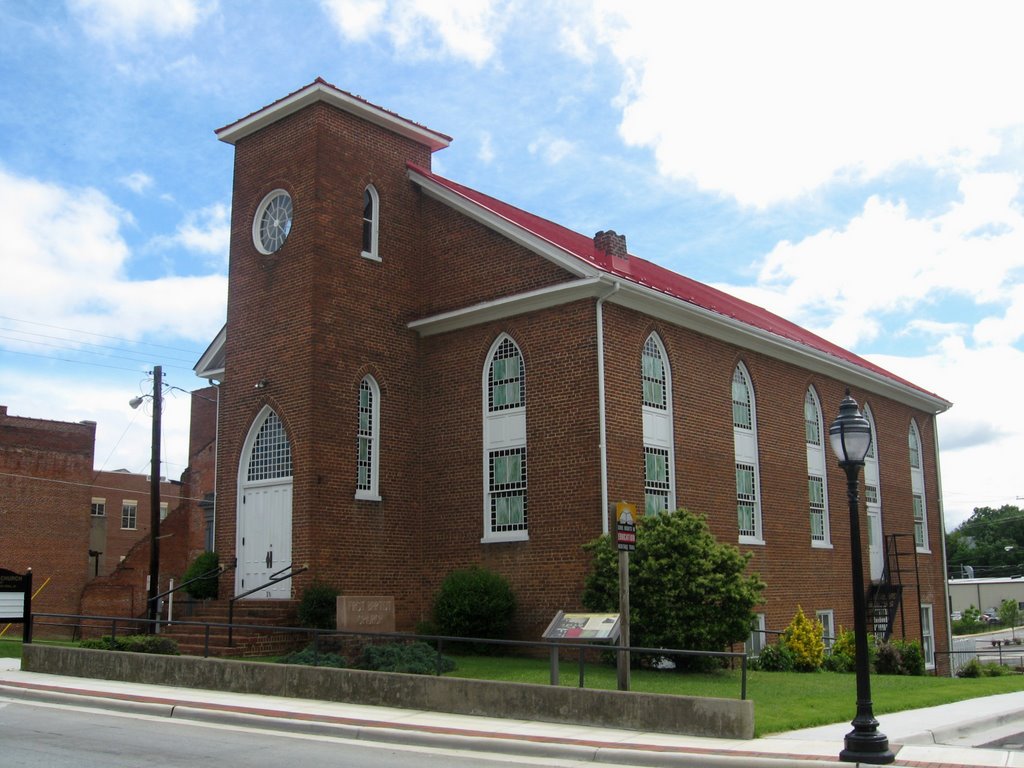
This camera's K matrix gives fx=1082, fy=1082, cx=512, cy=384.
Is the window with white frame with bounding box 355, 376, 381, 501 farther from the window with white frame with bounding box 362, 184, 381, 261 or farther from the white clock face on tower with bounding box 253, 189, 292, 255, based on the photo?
the white clock face on tower with bounding box 253, 189, 292, 255

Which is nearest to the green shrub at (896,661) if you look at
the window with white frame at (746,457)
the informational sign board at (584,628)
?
the window with white frame at (746,457)

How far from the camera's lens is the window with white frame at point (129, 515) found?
5844 cm

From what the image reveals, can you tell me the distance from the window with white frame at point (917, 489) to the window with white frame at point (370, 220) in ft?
62.6

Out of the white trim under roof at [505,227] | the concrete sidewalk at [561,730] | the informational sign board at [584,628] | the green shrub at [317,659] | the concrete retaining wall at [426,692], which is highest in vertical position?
the white trim under roof at [505,227]

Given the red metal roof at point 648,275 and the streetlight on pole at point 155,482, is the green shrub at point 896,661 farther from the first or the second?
the streetlight on pole at point 155,482

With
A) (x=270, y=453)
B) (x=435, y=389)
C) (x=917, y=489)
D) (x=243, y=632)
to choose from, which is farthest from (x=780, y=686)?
(x=917, y=489)

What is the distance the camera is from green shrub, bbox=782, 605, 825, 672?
21.1 meters

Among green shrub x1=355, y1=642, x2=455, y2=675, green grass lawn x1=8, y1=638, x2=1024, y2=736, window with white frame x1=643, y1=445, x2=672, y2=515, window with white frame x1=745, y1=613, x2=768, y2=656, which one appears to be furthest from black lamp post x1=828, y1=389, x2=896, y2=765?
window with white frame x1=745, y1=613, x2=768, y2=656

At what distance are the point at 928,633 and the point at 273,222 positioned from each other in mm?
22623

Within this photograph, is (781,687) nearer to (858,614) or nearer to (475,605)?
(858,614)

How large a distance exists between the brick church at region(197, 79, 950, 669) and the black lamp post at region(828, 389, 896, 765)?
8.41 meters

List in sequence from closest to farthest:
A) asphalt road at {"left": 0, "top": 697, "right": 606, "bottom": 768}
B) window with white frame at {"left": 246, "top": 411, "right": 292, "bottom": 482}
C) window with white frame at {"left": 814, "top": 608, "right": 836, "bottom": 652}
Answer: asphalt road at {"left": 0, "top": 697, "right": 606, "bottom": 768}, window with white frame at {"left": 246, "top": 411, "right": 292, "bottom": 482}, window with white frame at {"left": 814, "top": 608, "right": 836, "bottom": 652}

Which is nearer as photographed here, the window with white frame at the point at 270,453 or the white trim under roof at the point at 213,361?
the window with white frame at the point at 270,453

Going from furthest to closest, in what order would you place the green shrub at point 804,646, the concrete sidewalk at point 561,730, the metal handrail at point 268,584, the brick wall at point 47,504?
the brick wall at point 47,504, the green shrub at point 804,646, the metal handrail at point 268,584, the concrete sidewalk at point 561,730
